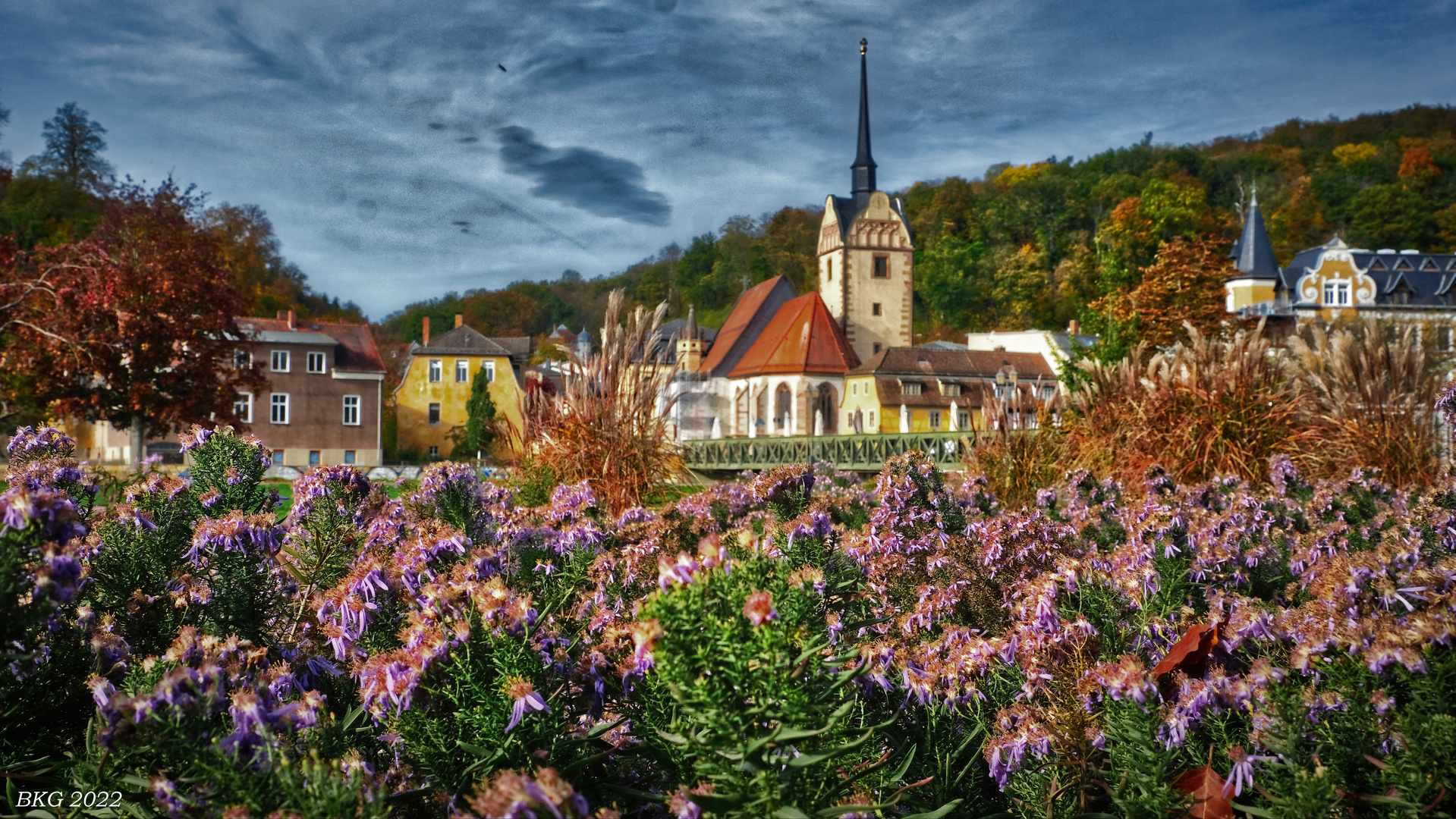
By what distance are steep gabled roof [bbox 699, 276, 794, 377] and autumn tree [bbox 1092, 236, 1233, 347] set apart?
25.6 m

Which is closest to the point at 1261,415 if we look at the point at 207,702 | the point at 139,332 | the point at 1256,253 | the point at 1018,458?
the point at 1018,458

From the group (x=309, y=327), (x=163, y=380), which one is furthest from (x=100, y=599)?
(x=309, y=327)

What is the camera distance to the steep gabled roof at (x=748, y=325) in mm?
54188

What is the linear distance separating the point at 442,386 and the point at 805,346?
1949 centimetres

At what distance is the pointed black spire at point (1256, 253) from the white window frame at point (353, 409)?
44.9 m

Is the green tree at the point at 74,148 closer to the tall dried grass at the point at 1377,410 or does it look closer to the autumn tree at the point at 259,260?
the autumn tree at the point at 259,260

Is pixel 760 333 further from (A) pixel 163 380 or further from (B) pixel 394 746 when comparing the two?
(B) pixel 394 746

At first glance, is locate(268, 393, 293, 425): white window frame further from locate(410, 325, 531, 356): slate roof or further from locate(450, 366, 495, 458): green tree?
locate(410, 325, 531, 356): slate roof

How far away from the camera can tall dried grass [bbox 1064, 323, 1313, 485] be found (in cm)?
581

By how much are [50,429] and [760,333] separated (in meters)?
51.8

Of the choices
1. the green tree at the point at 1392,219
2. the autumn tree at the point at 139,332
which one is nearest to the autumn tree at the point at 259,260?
the autumn tree at the point at 139,332

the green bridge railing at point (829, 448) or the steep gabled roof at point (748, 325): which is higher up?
the steep gabled roof at point (748, 325)

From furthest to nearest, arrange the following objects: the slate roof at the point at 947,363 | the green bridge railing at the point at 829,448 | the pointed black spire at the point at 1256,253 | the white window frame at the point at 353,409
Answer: the pointed black spire at the point at 1256,253 < the slate roof at the point at 947,363 < the white window frame at the point at 353,409 < the green bridge railing at the point at 829,448

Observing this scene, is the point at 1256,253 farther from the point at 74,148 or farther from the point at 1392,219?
the point at 74,148
